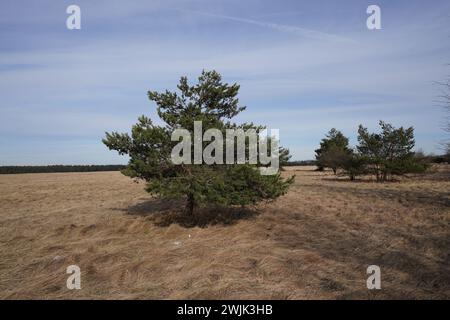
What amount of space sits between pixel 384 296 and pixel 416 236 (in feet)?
14.8

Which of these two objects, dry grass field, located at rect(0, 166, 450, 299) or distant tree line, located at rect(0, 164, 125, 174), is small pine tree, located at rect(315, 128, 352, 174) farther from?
distant tree line, located at rect(0, 164, 125, 174)

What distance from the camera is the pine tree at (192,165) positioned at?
10.5m

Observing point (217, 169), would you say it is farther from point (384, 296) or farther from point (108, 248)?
point (384, 296)

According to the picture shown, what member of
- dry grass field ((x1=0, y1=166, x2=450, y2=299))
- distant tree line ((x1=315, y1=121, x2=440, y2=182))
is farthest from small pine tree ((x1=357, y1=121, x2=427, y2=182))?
dry grass field ((x1=0, y1=166, x2=450, y2=299))

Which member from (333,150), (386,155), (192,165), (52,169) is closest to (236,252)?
(192,165)

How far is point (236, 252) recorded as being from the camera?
8.53 metres

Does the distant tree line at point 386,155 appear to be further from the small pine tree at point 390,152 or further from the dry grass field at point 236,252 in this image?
the dry grass field at point 236,252

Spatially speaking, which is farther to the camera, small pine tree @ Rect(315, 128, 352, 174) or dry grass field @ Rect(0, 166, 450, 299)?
small pine tree @ Rect(315, 128, 352, 174)

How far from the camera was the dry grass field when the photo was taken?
6.31 meters

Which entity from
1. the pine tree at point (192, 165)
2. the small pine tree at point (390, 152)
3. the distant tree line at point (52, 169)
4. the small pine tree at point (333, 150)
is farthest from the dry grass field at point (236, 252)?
the distant tree line at point (52, 169)

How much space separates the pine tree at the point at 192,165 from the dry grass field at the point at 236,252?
1.20 metres

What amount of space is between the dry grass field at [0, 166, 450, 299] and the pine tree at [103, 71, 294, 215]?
1199mm

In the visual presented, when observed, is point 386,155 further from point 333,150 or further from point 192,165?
point 192,165
